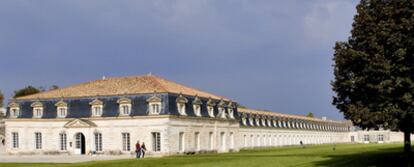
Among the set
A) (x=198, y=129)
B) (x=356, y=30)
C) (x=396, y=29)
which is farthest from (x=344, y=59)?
(x=198, y=129)

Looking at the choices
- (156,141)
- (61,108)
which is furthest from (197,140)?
(61,108)

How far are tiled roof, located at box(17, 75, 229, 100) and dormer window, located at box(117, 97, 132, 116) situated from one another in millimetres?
740

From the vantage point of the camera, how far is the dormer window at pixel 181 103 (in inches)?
2290

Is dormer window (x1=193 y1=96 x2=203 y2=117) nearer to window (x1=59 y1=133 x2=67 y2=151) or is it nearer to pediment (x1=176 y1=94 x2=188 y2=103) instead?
pediment (x1=176 y1=94 x2=188 y2=103)

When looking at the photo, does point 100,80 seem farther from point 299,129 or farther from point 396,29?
point 299,129

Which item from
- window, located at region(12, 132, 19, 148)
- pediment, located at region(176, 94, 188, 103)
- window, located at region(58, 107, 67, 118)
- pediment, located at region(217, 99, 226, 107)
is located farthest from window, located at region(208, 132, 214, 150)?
window, located at region(12, 132, 19, 148)

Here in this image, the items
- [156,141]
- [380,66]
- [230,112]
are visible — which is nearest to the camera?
[380,66]

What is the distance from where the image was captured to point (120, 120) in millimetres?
58812

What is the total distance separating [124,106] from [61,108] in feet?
24.1

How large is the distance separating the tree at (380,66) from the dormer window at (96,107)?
35.6m

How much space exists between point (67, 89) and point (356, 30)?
4232 centimetres

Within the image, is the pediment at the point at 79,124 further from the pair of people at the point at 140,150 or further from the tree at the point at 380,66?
the tree at the point at 380,66

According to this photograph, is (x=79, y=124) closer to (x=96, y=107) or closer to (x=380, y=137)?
(x=96, y=107)

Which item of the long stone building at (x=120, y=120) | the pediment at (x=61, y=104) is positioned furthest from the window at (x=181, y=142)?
the pediment at (x=61, y=104)
